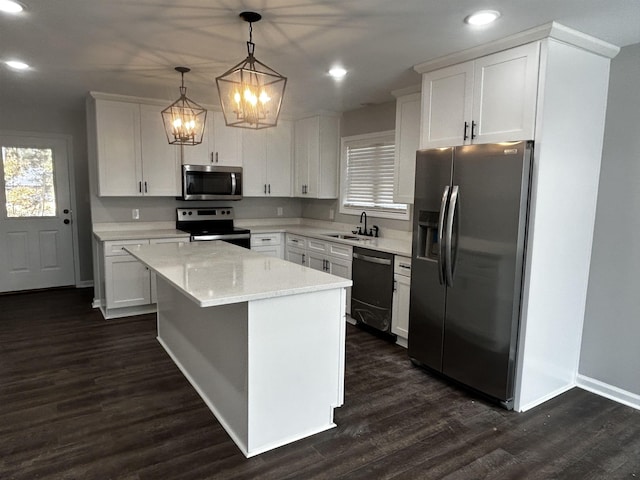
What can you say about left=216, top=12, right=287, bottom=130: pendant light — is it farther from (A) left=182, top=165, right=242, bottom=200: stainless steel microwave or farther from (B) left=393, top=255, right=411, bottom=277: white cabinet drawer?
(A) left=182, top=165, right=242, bottom=200: stainless steel microwave

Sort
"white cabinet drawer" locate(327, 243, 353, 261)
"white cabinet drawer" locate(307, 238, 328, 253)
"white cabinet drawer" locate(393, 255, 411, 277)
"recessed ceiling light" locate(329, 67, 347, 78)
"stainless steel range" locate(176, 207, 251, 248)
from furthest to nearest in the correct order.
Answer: "stainless steel range" locate(176, 207, 251, 248), "white cabinet drawer" locate(307, 238, 328, 253), "white cabinet drawer" locate(327, 243, 353, 261), "white cabinet drawer" locate(393, 255, 411, 277), "recessed ceiling light" locate(329, 67, 347, 78)

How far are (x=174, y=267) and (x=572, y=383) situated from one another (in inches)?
117

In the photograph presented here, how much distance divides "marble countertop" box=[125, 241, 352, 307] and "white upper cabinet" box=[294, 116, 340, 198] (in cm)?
228

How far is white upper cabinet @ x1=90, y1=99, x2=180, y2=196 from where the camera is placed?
4.56 meters

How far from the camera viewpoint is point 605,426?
2.66 m

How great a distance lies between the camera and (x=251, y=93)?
2.19 m

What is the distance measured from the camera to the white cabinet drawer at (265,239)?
5.38 meters

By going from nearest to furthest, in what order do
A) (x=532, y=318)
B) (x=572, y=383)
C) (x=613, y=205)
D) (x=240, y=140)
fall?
1. (x=532, y=318)
2. (x=613, y=205)
3. (x=572, y=383)
4. (x=240, y=140)

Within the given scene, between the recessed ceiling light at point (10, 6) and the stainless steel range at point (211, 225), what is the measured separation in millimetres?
2813

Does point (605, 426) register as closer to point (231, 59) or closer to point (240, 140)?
point (231, 59)

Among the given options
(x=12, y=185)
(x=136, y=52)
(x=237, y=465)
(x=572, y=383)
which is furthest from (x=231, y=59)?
(x=12, y=185)

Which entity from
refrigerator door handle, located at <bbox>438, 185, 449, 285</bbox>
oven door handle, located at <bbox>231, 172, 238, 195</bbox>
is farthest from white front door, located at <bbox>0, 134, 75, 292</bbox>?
refrigerator door handle, located at <bbox>438, 185, 449, 285</bbox>

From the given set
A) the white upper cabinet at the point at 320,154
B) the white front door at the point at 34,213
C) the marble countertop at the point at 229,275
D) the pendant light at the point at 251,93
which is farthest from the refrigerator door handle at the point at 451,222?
the white front door at the point at 34,213

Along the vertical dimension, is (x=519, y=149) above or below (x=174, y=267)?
above
